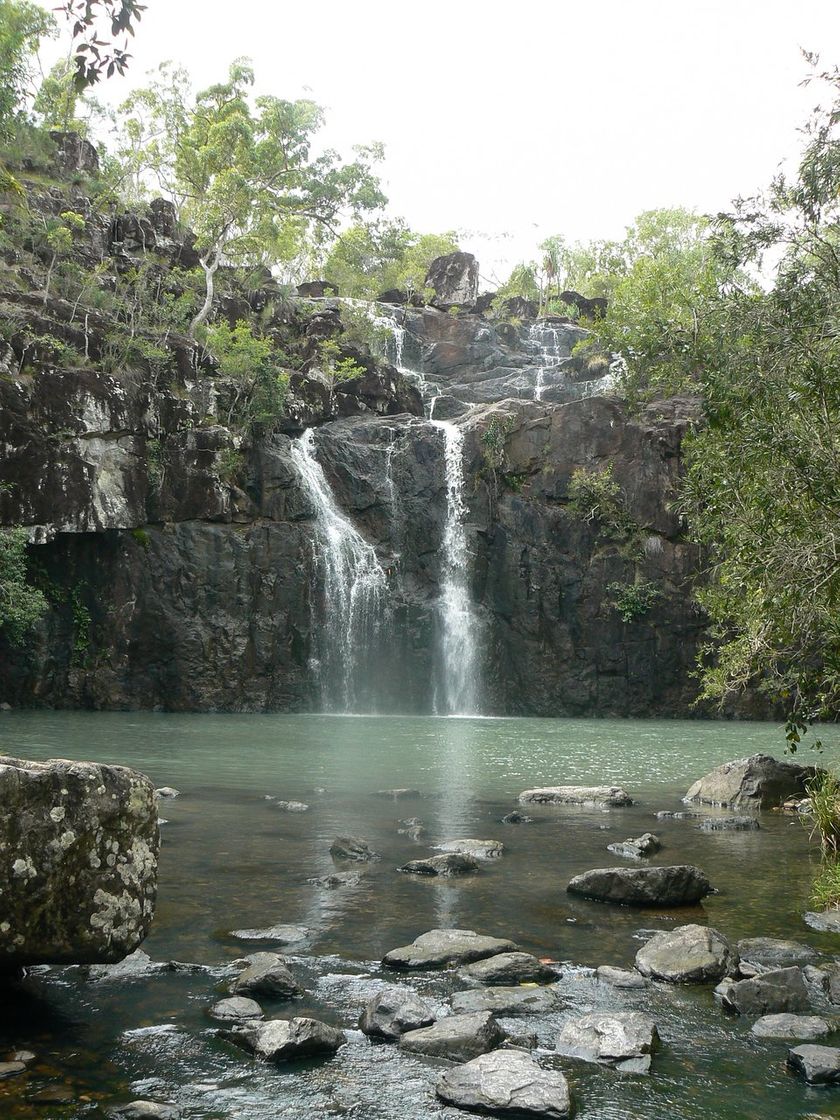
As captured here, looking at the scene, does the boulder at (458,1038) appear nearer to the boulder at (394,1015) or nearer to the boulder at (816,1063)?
the boulder at (394,1015)

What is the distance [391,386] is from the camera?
44.8m

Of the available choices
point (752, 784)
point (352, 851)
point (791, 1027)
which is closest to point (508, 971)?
point (791, 1027)

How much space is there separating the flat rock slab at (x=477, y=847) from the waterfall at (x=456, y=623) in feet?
88.3

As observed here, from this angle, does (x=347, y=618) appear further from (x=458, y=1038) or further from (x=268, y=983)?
(x=458, y=1038)

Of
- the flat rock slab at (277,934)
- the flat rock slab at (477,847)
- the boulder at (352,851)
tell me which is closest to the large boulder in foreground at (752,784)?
the flat rock slab at (477,847)

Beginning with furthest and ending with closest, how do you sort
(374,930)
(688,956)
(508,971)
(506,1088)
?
(374,930), (688,956), (508,971), (506,1088)

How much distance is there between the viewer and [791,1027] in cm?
489

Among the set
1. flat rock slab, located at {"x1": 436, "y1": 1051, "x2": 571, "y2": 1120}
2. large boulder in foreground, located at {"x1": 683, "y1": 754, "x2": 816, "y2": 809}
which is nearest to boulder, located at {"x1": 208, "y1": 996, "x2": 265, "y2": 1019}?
flat rock slab, located at {"x1": 436, "y1": 1051, "x2": 571, "y2": 1120}

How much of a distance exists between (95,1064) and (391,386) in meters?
41.9

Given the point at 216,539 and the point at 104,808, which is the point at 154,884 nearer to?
the point at 104,808

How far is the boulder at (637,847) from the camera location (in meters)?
9.35

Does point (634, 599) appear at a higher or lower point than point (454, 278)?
lower

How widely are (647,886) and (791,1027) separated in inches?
102

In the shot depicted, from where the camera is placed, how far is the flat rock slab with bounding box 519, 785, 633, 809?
13.1 m
